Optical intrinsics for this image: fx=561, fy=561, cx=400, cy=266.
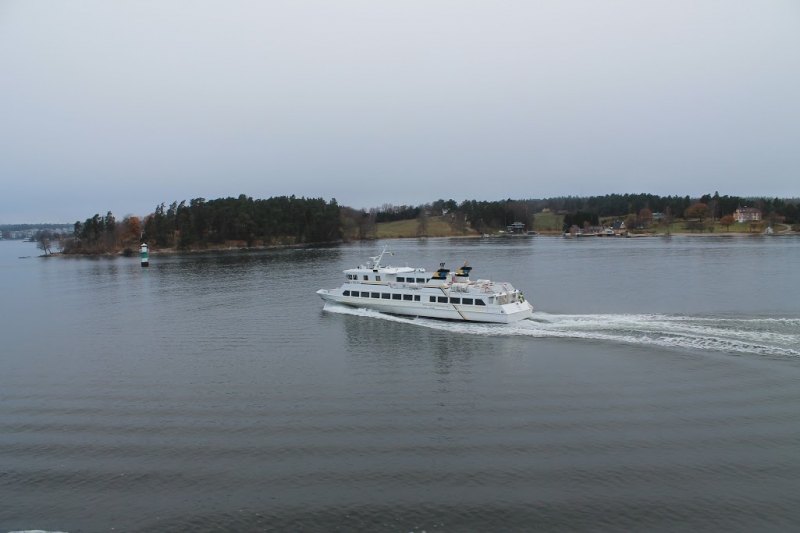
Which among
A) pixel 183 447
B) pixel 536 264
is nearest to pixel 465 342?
pixel 183 447

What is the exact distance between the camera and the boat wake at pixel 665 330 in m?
38.5

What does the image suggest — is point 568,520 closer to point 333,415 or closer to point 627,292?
point 333,415

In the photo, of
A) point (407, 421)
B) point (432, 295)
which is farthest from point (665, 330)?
point (407, 421)

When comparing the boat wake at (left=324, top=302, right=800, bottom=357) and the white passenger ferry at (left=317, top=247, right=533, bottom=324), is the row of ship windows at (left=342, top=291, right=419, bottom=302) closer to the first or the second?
the white passenger ferry at (left=317, top=247, right=533, bottom=324)

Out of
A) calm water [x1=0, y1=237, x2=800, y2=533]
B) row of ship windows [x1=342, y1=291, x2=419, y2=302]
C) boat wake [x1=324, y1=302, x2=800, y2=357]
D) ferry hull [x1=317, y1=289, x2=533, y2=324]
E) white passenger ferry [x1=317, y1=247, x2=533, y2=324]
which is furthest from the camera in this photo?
row of ship windows [x1=342, y1=291, x2=419, y2=302]

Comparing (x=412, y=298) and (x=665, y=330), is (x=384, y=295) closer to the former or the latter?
(x=412, y=298)

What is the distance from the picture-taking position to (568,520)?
1927cm

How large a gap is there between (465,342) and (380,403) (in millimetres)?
15319

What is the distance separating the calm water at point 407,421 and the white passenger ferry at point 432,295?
6.54 feet

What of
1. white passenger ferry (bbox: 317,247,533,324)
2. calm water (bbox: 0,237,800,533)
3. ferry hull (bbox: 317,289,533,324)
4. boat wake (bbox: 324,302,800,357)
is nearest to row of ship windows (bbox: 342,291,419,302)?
white passenger ferry (bbox: 317,247,533,324)

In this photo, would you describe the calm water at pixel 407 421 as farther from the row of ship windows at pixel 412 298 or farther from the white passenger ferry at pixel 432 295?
the row of ship windows at pixel 412 298

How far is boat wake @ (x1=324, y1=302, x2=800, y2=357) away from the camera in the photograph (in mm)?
38525

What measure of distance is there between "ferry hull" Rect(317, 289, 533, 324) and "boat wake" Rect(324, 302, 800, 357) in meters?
0.64

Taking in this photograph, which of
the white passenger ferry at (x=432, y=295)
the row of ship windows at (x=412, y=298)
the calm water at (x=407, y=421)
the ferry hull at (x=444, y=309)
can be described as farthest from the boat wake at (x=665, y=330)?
the row of ship windows at (x=412, y=298)
